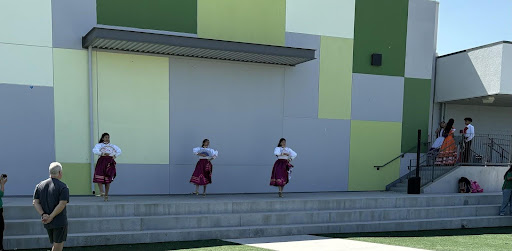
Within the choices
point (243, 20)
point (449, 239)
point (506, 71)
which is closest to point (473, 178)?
point (506, 71)

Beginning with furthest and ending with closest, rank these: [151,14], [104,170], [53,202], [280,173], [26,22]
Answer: [151,14] < [280,173] < [26,22] < [104,170] < [53,202]

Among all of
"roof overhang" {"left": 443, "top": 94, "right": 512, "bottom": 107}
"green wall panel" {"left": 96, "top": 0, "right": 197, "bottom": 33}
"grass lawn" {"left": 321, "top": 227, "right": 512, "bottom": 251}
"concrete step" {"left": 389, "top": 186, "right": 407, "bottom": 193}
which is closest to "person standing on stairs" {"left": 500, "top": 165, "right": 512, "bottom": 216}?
"grass lawn" {"left": 321, "top": 227, "right": 512, "bottom": 251}

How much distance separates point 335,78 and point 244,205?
506 centimetres

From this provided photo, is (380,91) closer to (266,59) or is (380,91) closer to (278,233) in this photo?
(266,59)

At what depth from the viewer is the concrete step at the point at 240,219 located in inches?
287

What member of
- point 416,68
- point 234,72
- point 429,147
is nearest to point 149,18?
point 234,72

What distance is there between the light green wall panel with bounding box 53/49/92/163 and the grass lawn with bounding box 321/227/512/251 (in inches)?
242

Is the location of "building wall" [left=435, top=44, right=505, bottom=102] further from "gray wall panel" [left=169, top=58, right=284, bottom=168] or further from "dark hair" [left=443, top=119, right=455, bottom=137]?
"gray wall panel" [left=169, top=58, right=284, bottom=168]

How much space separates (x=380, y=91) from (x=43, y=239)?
9.72 m

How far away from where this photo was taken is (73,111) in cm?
941

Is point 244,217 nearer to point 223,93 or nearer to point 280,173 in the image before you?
point 280,173

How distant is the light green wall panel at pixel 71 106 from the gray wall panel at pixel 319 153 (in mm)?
5262

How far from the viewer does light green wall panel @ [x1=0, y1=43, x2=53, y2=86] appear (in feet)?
29.3

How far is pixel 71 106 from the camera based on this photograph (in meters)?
9.40
